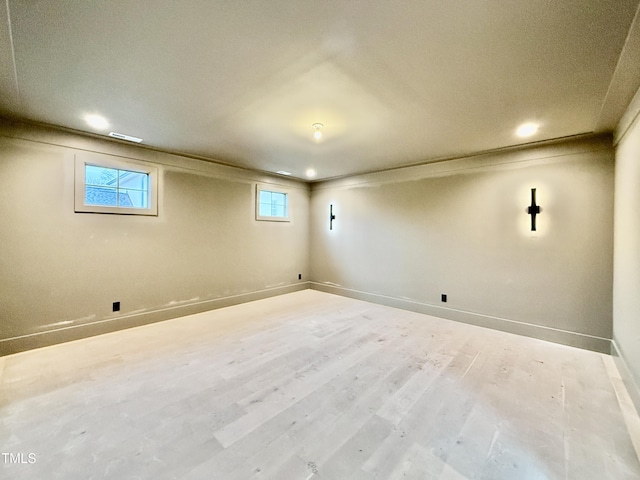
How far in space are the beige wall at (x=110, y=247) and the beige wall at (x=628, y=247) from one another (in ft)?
15.5

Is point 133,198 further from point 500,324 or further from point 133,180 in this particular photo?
point 500,324

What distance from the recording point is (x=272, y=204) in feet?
18.0

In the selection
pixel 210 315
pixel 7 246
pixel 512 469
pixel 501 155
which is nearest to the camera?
pixel 512 469

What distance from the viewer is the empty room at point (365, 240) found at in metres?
1.47

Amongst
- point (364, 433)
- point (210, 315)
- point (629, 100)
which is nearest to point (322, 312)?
point (210, 315)

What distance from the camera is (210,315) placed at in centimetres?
412

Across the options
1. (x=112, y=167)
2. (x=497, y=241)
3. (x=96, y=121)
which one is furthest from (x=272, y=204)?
(x=497, y=241)

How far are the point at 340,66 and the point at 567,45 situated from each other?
134cm

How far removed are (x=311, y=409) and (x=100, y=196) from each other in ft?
11.7

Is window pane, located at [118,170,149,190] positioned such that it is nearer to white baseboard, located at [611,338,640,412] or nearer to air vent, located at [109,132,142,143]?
air vent, located at [109,132,142,143]

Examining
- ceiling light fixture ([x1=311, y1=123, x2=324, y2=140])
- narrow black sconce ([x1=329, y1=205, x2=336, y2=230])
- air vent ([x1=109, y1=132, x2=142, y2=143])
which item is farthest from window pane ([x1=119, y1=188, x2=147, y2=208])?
narrow black sconce ([x1=329, y1=205, x2=336, y2=230])

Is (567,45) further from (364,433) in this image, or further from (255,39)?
(364,433)

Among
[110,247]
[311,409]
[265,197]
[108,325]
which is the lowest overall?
[311,409]

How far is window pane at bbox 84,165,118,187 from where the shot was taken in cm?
326
